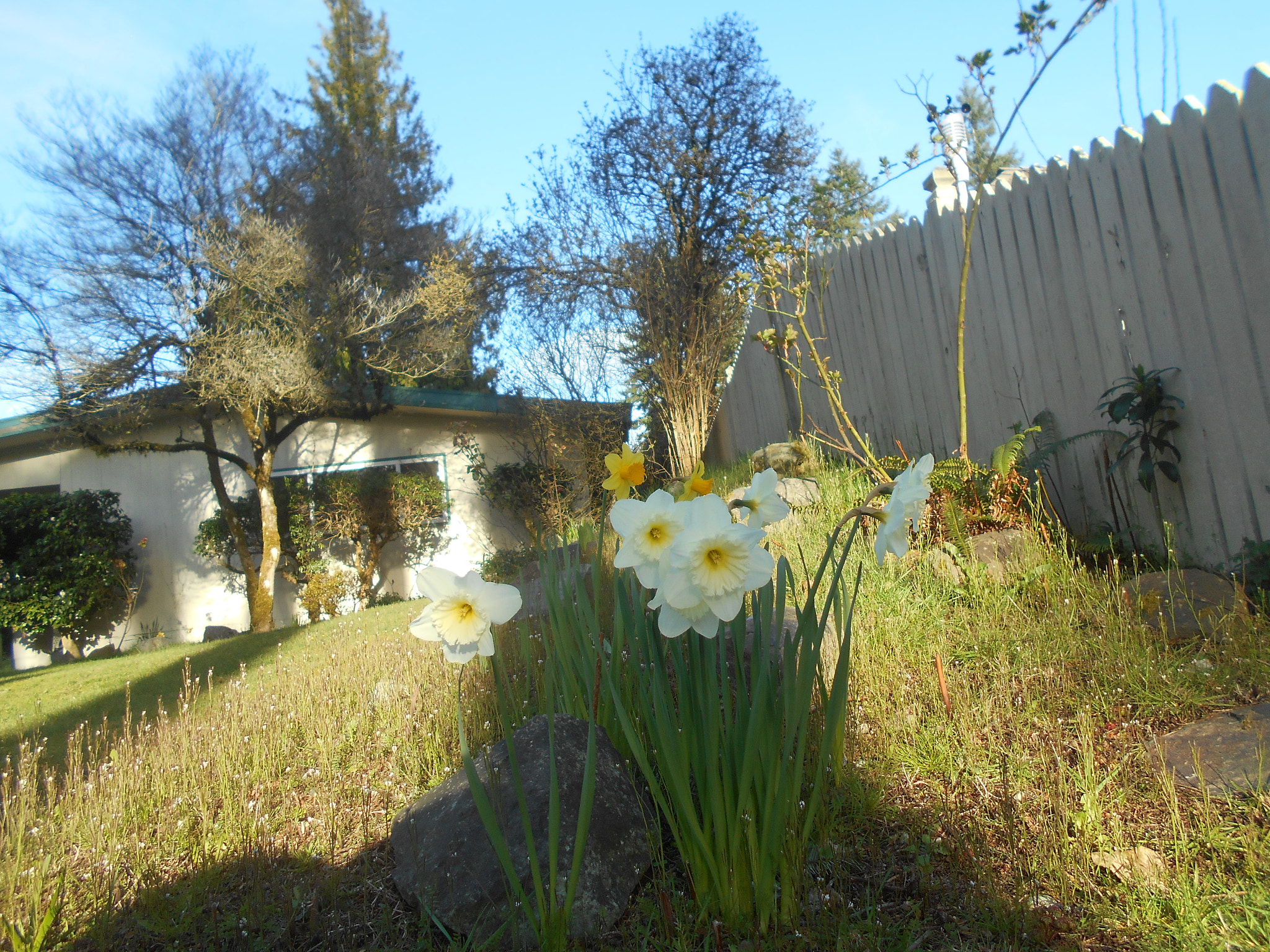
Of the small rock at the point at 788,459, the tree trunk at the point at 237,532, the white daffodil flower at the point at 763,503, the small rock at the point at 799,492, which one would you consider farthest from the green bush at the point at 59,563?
the white daffodil flower at the point at 763,503

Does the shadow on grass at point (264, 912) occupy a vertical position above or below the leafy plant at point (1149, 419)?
below

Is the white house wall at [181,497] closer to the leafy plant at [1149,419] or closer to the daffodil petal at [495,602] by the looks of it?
the leafy plant at [1149,419]

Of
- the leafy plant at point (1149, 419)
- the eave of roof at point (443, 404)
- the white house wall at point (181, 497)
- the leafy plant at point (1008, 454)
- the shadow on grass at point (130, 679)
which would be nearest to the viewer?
the leafy plant at point (1149, 419)

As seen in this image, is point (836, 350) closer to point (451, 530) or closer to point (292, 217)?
point (451, 530)

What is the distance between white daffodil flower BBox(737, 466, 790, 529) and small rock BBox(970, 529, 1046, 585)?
2.25 meters

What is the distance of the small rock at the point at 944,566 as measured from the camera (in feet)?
11.0

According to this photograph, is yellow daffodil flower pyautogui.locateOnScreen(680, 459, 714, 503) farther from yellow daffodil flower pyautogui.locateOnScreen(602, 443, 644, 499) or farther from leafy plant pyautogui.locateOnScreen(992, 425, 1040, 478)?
leafy plant pyautogui.locateOnScreen(992, 425, 1040, 478)

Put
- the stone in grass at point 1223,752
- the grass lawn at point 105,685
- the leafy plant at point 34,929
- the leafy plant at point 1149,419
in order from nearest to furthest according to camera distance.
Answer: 1. the leafy plant at point 34,929
2. the stone in grass at point 1223,752
3. the leafy plant at point 1149,419
4. the grass lawn at point 105,685

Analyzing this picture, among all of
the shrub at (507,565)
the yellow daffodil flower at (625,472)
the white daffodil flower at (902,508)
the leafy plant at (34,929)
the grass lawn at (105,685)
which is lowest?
the leafy plant at (34,929)

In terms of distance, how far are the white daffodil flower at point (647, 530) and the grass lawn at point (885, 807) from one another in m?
0.61

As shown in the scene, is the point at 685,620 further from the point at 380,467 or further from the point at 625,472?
the point at 380,467

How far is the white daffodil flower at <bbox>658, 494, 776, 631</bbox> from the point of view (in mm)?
1202

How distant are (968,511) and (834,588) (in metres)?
2.44

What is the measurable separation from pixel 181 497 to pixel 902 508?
1115 cm
